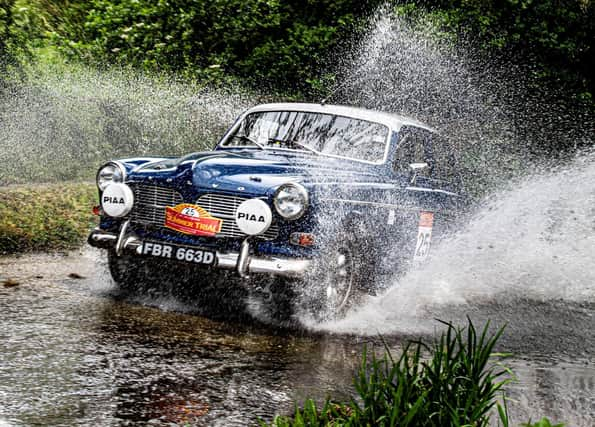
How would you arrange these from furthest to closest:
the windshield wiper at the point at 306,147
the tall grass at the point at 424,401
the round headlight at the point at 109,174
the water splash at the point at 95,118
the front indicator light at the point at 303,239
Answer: the water splash at the point at 95,118
the windshield wiper at the point at 306,147
the round headlight at the point at 109,174
the front indicator light at the point at 303,239
the tall grass at the point at 424,401

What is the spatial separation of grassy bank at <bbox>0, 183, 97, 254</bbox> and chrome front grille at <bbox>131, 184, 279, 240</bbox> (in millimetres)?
2634

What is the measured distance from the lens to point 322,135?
781cm

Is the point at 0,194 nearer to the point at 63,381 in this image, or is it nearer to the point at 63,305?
the point at 63,305

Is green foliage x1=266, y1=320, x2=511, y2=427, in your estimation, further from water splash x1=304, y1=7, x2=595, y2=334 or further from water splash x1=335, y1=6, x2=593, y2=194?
water splash x1=335, y1=6, x2=593, y2=194

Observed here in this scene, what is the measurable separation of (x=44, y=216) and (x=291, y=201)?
5.26 m

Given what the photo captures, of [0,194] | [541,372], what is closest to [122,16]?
[0,194]

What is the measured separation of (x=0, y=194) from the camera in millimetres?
11188

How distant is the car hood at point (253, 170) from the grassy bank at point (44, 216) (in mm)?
2722

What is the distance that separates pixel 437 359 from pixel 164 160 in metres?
4.11

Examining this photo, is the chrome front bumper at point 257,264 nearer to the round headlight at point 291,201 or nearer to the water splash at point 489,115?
the round headlight at point 291,201

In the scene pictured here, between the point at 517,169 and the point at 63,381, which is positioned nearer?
the point at 63,381

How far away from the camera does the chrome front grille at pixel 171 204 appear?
6.49 m

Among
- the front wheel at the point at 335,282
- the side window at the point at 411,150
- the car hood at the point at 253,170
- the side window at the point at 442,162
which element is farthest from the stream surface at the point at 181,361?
the side window at the point at 442,162

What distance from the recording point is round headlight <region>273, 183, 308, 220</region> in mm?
6297
